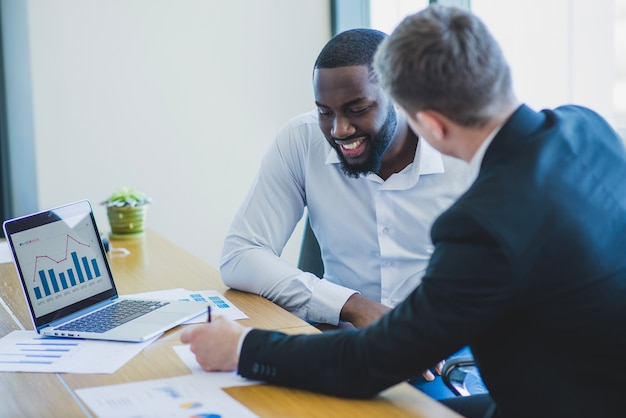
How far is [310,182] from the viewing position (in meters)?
2.34

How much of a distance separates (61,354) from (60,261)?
11.7 inches

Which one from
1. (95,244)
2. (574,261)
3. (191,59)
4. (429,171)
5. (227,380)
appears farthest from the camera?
(191,59)

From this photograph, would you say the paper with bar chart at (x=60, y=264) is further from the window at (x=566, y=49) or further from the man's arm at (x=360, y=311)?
the window at (x=566, y=49)

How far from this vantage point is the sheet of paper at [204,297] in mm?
1973

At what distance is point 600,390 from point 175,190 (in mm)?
3009

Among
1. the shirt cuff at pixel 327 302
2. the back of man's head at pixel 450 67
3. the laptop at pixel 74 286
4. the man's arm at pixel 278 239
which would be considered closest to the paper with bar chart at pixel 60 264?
the laptop at pixel 74 286

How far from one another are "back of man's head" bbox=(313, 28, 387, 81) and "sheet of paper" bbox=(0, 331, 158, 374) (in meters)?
0.84

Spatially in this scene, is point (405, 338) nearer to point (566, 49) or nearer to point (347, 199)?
point (347, 199)

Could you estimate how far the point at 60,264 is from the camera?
1.91m

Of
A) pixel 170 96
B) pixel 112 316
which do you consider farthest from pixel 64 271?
pixel 170 96

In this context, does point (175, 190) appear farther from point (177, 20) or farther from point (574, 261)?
point (574, 261)

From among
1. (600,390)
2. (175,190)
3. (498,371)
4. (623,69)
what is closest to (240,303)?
(498,371)

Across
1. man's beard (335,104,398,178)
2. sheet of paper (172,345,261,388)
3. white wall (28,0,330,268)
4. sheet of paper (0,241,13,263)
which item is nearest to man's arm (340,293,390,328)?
man's beard (335,104,398,178)

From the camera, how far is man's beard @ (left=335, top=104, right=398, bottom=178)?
2.14 metres
